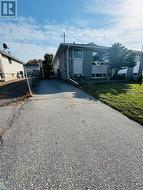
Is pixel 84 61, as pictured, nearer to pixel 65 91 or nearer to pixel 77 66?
pixel 77 66

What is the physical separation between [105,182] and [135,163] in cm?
98

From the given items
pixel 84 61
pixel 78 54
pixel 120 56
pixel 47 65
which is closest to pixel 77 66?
pixel 84 61

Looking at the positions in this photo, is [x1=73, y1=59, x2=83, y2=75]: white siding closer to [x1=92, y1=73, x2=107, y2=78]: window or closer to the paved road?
[x1=92, y1=73, x2=107, y2=78]: window

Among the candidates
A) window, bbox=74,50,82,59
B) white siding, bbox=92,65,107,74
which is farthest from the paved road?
white siding, bbox=92,65,107,74

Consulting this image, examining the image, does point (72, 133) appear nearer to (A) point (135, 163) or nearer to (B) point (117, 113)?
(A) point (135, 163)

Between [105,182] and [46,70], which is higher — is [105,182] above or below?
below

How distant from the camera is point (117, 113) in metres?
6.91

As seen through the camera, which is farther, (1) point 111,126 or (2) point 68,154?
(1) point 111,126

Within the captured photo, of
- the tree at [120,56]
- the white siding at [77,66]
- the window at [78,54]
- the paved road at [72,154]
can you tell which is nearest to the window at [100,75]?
the white siding at [77,66]

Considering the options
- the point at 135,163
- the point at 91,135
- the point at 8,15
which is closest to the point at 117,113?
the point at 91,135

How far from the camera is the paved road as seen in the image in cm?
271

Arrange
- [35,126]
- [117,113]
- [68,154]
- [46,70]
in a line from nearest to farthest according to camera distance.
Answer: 1. [68,154]
2. [35,126]
3. [117,113]
4. [46,70]

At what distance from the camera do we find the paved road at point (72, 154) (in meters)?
2.71

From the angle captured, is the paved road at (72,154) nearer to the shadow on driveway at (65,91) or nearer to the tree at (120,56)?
the shadow on driveway at (65,91)
